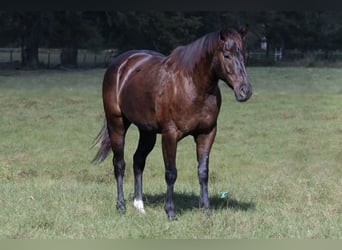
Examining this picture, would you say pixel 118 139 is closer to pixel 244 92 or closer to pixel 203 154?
pixel 203 154

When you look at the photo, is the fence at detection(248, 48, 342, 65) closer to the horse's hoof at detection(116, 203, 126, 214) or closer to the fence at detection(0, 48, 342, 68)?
the fence at detection(0, 48, 342, 68)

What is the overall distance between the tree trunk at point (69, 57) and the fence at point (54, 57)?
0.07 metres

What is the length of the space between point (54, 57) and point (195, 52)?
4.37 metres

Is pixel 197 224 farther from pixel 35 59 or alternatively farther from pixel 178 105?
pixel 35 59

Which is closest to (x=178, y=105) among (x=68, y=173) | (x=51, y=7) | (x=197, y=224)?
(x=197, y=224)

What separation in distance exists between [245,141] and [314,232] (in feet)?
21.3

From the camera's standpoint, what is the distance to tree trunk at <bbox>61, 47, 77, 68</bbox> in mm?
7449

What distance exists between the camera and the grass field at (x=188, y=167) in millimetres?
3918

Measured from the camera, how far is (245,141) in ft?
33.4

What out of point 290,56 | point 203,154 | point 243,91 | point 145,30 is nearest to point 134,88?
point 203,154

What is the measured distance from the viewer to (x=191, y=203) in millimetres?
5133

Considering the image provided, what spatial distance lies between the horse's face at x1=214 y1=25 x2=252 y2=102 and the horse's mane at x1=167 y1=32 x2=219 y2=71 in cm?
12

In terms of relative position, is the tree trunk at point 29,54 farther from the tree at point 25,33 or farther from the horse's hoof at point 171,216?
the horse's hoof at point 171,216

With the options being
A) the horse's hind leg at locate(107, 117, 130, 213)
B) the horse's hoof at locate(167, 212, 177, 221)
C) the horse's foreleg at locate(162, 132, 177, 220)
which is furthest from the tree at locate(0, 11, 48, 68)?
the horse's hoof at locate(167, 212, 177, 221)
